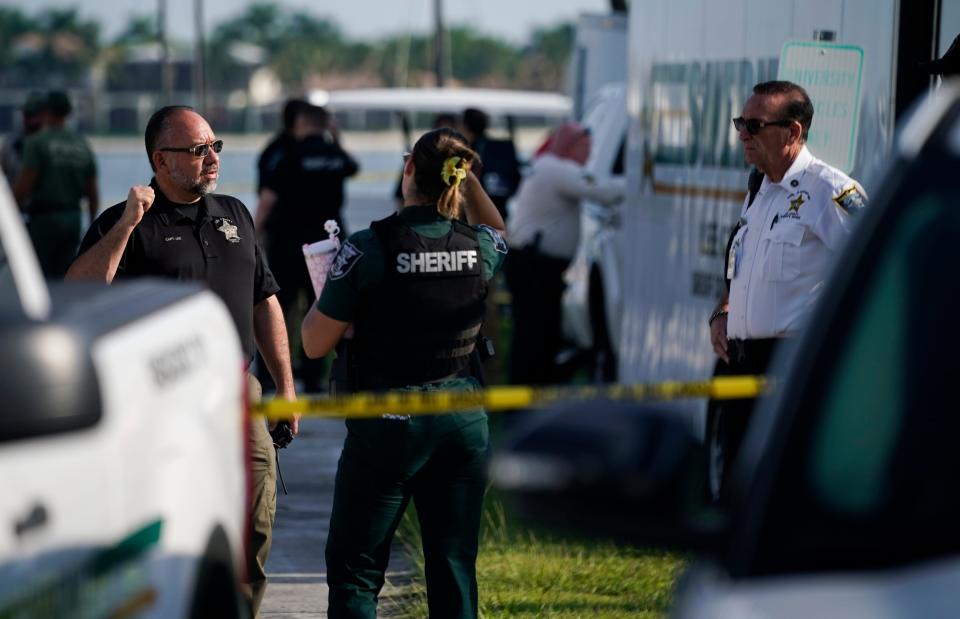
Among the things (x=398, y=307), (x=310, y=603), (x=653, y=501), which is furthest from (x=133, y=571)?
(x=310, y=603)

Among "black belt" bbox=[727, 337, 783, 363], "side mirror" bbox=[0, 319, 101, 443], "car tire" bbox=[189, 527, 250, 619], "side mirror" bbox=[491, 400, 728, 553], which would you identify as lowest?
"black belt" bbox=[727, 337, 783, 363]

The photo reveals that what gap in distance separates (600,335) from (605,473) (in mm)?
10202

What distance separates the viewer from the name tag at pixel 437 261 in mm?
5164

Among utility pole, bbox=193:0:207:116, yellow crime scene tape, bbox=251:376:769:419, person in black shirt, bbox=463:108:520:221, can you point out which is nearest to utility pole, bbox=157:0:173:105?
utility pole, bbox=193:0:207:116

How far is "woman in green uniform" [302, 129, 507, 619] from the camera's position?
204 inches

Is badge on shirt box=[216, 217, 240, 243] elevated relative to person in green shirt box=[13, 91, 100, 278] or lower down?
elevated

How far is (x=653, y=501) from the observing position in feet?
8.30

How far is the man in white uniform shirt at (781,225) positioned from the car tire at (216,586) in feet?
8.87

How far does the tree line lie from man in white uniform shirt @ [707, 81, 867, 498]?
132 meters

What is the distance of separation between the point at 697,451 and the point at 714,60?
636 centimetres

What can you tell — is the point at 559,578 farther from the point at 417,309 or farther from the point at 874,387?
the point at 874,387

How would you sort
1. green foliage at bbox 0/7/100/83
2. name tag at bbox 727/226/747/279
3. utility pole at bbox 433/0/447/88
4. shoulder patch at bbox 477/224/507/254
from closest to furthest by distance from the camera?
shoulder patch at bbox 477/224/507/254
name tag at bbox 727/226/747/279
utility pole at bbox 433/0/447/88
green foliage at bbox 0/7/100/83

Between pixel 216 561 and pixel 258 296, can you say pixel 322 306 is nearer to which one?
pixel 258 296

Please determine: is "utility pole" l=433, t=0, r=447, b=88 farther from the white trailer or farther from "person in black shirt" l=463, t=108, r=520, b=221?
the white trailer
